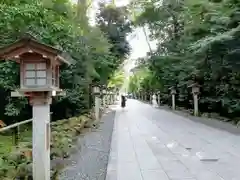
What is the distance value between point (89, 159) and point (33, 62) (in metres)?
3.65

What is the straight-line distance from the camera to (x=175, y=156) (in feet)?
28.2

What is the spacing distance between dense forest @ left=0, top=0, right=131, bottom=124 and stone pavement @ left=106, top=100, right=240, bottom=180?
154 inches

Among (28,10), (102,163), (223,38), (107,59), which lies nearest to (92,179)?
(102,163)

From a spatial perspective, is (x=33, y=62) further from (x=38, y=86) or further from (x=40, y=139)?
(x=40, y=139)

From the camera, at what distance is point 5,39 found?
1262cm

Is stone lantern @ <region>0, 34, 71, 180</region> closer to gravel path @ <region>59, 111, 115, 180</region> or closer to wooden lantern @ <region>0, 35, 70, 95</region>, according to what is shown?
wooden lantern @ <region>0, 35, 70, 95</region>

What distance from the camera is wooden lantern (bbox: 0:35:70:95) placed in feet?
17.8

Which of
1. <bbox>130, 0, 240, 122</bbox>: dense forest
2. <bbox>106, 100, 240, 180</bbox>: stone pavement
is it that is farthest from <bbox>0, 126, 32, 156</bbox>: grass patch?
<bbox>130, 0, 240, 122</bbox>: dense forest

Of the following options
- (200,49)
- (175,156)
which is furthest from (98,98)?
(175,156)

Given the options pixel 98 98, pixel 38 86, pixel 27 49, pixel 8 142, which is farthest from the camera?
pixel 98 98

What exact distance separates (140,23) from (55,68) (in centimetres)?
2704

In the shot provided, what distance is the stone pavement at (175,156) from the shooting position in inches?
268

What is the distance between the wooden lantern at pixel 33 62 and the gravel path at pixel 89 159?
2.02 meters

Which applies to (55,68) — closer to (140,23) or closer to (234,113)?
(234,113)
